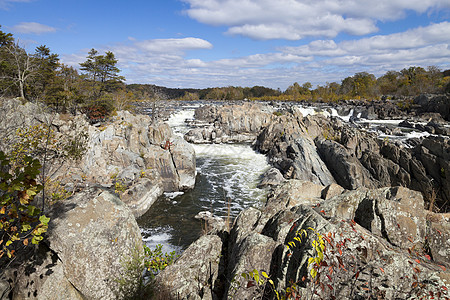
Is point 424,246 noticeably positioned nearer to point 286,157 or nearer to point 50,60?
point 286,157

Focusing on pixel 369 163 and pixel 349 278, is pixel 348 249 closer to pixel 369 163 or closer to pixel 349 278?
pixel 349 278

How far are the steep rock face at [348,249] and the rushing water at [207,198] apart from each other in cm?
176

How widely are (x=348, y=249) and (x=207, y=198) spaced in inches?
577

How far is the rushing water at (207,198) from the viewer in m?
13.4

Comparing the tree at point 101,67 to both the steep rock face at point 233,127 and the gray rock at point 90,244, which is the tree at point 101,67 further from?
the gray rock at point 90,244

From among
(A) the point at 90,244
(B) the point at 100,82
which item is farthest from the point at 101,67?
(A) the point at 90,244

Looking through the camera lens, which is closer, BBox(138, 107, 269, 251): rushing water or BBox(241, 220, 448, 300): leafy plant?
BBox(241, 220, 448, 300): leafy plant

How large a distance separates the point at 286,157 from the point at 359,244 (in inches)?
823

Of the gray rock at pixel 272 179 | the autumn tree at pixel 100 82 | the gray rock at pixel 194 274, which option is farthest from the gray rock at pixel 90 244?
the autumn tree at pixel 100 82

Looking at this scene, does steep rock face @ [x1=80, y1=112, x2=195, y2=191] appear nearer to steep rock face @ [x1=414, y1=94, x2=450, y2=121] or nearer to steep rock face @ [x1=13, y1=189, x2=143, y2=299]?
steep rock face @ [x1=13, y1=189, x2=143, y2=299]

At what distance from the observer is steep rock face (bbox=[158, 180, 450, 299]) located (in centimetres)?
366

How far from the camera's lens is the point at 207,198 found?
1809 centimetres

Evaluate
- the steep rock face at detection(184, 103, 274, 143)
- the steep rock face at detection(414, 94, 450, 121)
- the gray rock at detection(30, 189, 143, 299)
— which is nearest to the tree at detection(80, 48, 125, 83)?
the steep rock face at detection(184, 103, 274, 143)

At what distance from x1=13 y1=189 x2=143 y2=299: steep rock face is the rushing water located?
2759mm
